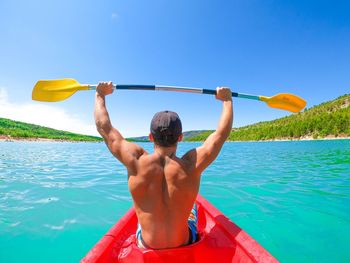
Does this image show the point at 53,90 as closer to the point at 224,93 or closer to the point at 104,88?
the point at 104,88

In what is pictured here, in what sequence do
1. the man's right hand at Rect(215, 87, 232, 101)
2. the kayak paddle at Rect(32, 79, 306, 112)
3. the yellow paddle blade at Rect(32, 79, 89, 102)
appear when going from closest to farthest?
the man's right hand at Rect(215, 87, 232, 101) → the kayak paddle at Rect(32, 79, 306, 112) → the yellow paddle blade at Rect(32, 79, 89, 102)

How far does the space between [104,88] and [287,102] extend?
391 cm

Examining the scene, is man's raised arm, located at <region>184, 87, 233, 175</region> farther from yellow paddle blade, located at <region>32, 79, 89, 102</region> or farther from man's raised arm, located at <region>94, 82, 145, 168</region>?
yellow paddle blade, located at <region>32, 79, 89, 102</region>

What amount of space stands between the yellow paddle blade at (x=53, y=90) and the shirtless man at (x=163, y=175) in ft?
8.79

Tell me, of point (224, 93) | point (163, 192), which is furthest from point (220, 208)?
point (163, 192)

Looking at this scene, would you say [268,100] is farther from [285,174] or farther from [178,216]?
[285,174]

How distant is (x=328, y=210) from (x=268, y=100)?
3.79 metres

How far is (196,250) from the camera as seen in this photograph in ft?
7.35

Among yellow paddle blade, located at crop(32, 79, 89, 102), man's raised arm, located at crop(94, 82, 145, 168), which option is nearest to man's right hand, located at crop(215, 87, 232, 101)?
man's raised arm, located at crop(94, 82, 145, 168)

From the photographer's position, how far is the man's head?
1993 millimetres

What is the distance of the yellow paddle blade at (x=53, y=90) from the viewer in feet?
14.2

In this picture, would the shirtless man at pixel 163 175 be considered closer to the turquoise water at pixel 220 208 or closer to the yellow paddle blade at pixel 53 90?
the yellow paddle blade at pixel 53 90

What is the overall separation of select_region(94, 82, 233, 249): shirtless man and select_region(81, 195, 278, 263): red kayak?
0.10 metres

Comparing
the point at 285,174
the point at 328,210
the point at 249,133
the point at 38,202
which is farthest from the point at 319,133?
the point at 38,202
